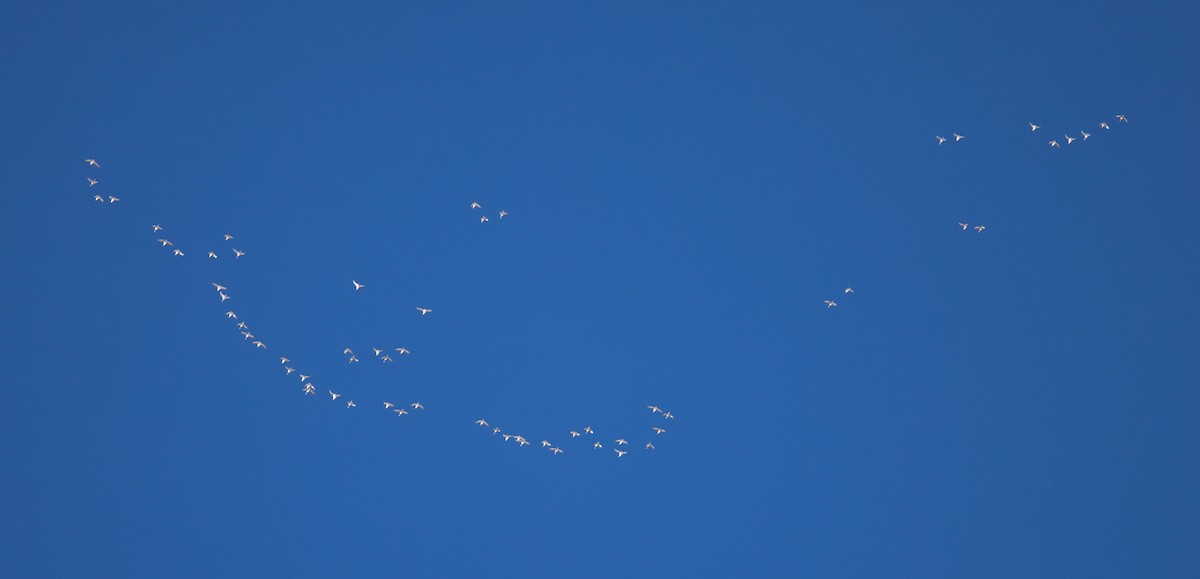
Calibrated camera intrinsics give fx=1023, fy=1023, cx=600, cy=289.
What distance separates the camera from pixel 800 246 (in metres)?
4.73

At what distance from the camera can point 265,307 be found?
4680 mm

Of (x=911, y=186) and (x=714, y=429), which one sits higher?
(x=911, y=186)

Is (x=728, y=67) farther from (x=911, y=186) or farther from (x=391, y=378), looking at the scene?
(x=391, y=378)

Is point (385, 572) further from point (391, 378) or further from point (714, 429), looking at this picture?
point (714, 429)

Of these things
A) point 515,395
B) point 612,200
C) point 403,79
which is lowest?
point 515,395

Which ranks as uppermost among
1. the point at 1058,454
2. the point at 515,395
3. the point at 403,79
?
the point at 403,79

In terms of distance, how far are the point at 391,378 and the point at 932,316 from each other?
251 centimetres

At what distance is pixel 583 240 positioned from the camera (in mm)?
4770

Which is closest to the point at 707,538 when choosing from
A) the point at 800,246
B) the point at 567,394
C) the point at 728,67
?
the point at 567,394

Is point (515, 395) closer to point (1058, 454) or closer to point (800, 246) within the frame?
point (800, 246)

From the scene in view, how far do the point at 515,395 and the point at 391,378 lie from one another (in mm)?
577

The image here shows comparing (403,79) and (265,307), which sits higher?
(403,79)

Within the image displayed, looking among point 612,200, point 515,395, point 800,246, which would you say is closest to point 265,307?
point 515,395

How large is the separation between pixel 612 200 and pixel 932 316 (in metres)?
1.57
